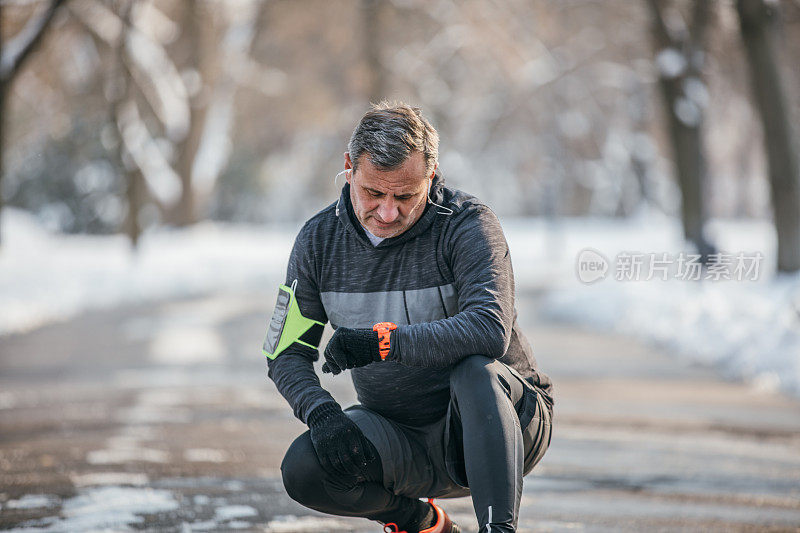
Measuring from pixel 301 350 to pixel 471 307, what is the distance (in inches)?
25.9

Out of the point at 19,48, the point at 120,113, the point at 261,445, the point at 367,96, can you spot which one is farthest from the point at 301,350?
the point at 367,96

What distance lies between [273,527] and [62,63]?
25.6 m

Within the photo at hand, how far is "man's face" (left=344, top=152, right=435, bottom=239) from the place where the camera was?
3.27 meters

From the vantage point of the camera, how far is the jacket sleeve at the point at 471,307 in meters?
3.21

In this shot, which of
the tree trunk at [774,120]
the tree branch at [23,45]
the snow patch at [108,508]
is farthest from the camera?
the tree branch at [23,45]

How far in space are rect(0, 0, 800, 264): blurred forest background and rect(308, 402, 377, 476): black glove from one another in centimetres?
1200

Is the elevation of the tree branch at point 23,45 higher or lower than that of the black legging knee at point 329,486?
higher

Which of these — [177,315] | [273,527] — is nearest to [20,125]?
[177,315]

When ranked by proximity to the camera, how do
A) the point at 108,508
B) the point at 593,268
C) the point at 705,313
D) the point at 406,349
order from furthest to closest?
the point at 593,268 → the point at 705,313 → the point at 108,508 → the point at 406,349

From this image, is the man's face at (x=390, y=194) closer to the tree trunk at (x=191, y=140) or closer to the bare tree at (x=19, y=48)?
the bare tree at (x=19, y=48)

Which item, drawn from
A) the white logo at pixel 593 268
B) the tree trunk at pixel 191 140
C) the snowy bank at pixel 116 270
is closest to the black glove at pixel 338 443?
the snowy bank at pixel 116 270

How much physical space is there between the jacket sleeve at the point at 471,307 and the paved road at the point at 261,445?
4.60 ft

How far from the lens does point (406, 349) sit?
321cm

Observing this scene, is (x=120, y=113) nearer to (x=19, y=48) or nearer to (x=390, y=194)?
(x=19, y=48)
